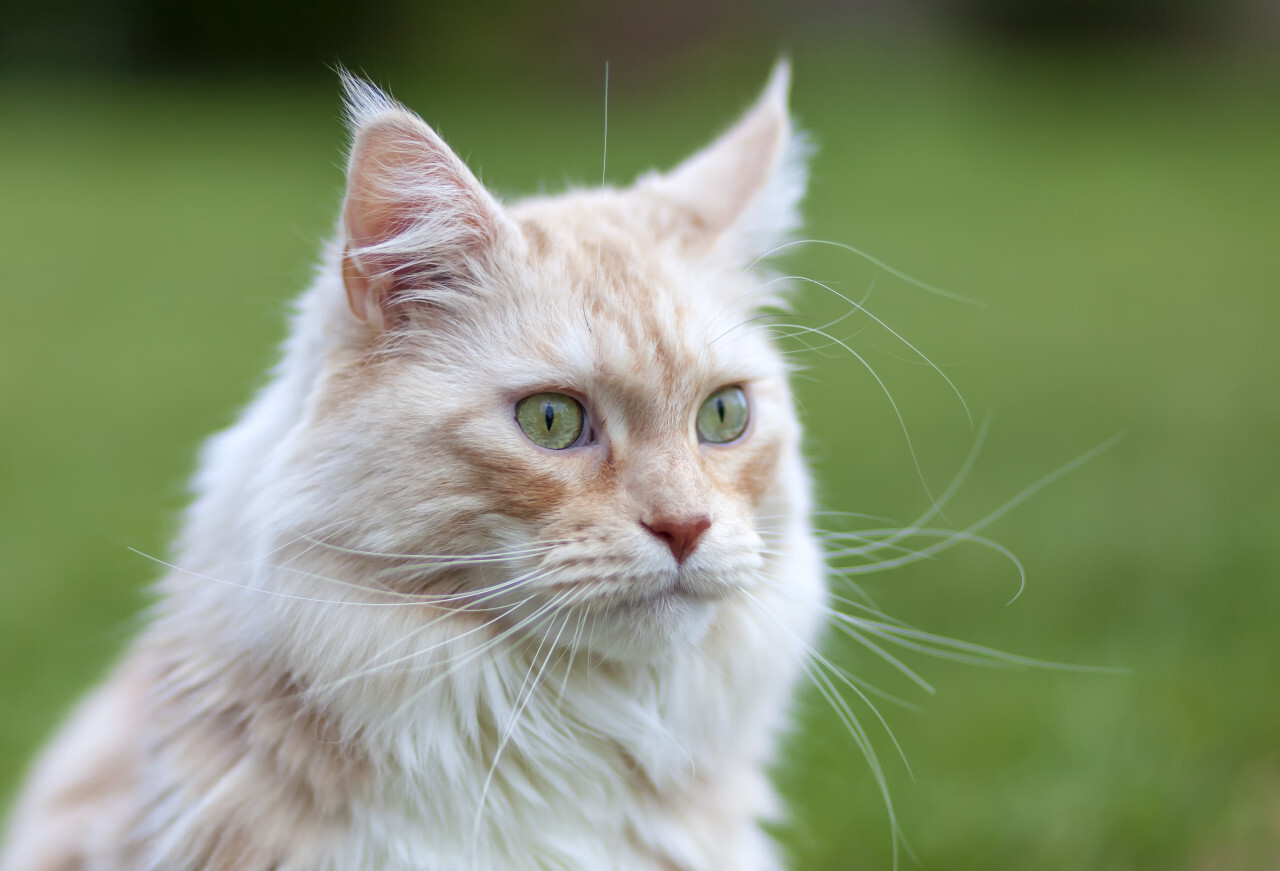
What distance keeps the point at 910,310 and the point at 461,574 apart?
6027 mm

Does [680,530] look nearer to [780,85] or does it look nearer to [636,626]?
[636,626]

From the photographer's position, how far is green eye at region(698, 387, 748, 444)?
1821mm

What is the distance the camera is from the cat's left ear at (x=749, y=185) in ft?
6.63

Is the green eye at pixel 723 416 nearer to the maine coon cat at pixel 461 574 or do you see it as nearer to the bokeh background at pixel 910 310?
the maine coon cat at pixel 461 574

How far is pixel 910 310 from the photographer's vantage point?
23.7ft

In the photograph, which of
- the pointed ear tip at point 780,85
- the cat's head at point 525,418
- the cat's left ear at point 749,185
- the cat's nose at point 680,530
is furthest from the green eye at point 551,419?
the pointed ear tip at point 780,85

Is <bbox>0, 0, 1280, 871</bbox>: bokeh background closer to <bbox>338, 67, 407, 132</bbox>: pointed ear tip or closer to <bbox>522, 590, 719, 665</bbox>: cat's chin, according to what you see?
<bbox>338, 67, 407, 132</bbox>: pointed ear tip

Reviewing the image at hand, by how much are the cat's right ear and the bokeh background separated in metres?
0.18

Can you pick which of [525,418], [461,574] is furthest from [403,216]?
[461,574]

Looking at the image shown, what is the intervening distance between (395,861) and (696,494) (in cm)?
70

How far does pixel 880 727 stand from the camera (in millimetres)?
2941

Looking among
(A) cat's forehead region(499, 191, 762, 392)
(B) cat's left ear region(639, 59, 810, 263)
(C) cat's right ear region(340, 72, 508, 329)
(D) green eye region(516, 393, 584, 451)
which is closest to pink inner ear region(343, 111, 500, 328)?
(C) cat's right ear region(340, 72, 508, 329)

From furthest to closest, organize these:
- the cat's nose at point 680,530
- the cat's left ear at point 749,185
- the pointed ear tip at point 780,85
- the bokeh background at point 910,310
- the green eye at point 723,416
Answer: the bokeh background at point 910,310, the pointed ear tip at point 780,85, the cat's left ear at point 749,185, the green eye at point 723,416, the cat's nose at point 680,530

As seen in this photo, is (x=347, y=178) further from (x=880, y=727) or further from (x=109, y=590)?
(x=109, y=590)
